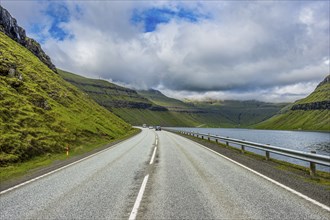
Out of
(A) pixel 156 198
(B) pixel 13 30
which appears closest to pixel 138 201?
(A) pixel 156 198

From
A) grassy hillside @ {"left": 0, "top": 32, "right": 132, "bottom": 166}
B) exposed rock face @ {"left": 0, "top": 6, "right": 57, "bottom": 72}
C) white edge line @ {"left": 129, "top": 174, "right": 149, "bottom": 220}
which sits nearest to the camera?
white edge line @ {"left": 129, "top": 174, "right": 149, "bottom": 220}

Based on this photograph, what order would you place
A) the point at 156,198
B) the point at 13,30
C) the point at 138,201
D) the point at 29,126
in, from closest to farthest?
the point at 138,201 < the point at 156,198 < the point at 29,126 < the point at 13,30

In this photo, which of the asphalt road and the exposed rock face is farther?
the exposed rock face

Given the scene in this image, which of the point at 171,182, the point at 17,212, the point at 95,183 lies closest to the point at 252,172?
the point at 171,182

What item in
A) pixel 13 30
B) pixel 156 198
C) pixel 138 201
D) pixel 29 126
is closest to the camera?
pixel 138 201

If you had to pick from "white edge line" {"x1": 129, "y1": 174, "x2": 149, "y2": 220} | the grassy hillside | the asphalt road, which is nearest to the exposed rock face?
the grassy hillside

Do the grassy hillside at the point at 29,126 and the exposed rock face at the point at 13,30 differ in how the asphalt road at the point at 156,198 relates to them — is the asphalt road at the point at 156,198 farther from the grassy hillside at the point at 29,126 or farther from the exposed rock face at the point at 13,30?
the exposed rock face at the point at 13,30

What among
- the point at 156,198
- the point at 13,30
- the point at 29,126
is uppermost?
the point at 13,30

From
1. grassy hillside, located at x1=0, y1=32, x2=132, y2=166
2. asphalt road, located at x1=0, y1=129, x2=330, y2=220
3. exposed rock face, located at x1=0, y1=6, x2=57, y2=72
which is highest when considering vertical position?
exposed rock face, located at x1=0, y1=6, x2=57, y2=72

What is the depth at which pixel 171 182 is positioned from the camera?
1119 centimetres

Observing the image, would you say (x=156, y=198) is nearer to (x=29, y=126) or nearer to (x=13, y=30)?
(x=29, y=126)

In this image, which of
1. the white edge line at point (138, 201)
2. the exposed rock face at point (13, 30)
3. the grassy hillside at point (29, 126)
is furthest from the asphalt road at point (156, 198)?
the exposed rock face at point (13, 30)

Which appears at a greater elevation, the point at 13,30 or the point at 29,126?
the point at 13,30

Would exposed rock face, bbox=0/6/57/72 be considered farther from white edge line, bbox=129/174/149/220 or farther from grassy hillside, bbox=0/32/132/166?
white edge line, bbox=129/174/149/220
